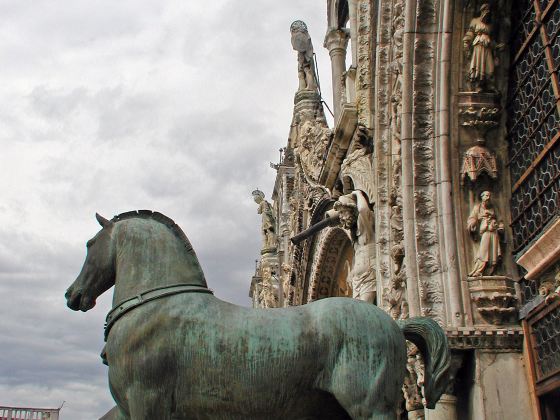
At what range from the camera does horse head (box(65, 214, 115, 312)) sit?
4.49 m

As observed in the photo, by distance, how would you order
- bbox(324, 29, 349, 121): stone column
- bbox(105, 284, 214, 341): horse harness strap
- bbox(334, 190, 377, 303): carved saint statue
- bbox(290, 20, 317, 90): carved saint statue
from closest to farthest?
1. bbox(105, 284, 214, 341): horse harness strap
2. bbox(334, 190, 377, 303): carved saint statue
3. bbox(324, 29, 349, 121): stone column
4. bbox(290, 20, 317, 90): carved saint statue

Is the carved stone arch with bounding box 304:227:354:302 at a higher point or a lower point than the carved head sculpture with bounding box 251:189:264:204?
lower

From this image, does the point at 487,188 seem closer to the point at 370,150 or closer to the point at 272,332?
the point at 370,150

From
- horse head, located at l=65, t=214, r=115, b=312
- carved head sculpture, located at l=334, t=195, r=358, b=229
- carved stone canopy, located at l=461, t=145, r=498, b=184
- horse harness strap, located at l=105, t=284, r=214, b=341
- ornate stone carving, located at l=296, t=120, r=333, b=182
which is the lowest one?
horse harness strap, located at l=105, t=284, r=214, b=341

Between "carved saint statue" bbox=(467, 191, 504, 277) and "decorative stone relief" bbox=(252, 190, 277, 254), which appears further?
"decorative stone relief" bbox=(252, 190, 277, 254)

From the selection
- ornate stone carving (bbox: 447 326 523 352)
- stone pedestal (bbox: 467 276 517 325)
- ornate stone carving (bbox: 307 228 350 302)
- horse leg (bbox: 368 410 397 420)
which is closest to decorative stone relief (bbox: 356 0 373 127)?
stone pedestal (bbox: 467 276 517 325)

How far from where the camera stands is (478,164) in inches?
343

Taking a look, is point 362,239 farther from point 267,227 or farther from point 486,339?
point 267,227

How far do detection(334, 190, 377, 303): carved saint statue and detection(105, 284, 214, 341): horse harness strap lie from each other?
23.8 ft

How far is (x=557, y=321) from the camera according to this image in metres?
7.47

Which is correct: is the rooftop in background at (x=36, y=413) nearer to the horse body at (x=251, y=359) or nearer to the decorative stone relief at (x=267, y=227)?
the decorative stone relief at (x=267, y=227)

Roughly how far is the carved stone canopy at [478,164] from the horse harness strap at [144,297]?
5274mm

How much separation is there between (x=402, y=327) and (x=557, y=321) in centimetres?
376

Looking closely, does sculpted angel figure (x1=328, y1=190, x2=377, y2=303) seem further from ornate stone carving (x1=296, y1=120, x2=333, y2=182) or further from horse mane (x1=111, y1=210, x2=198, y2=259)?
ornate stone carving (x1=296, y1=120, x2=333, y2=182)
